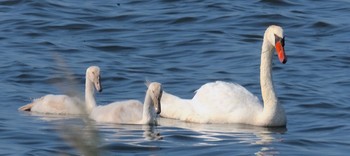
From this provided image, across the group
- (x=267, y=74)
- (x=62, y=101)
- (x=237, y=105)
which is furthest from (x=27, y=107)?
(x=267, y=74)

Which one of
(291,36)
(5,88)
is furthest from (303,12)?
(5,88)

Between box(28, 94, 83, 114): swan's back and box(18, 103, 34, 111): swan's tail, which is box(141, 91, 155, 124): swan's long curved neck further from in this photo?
box(18, 103, 34, 111): swan's tail

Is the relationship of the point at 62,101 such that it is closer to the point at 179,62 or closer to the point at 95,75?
the point at 95,75

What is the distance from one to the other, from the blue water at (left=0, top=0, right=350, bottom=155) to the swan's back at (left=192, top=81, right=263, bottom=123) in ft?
0.45

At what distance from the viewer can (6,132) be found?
8898mm

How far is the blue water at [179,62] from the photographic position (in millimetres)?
8516

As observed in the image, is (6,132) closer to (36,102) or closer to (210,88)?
(36,102)

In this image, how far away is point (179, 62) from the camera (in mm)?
14078

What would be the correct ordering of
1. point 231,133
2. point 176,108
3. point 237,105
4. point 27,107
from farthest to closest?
1. point 27,107
2. point 176,108
3. point 237,105
4. point 231,133

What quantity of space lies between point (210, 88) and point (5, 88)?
313cm

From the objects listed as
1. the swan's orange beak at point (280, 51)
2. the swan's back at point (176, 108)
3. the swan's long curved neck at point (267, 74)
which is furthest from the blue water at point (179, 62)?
the swan's orange beak at point (280, 51)

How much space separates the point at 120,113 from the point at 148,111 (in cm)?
31

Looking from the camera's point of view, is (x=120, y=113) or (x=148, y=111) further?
(x=120, y=113)

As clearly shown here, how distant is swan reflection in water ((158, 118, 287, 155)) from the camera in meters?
8.45
